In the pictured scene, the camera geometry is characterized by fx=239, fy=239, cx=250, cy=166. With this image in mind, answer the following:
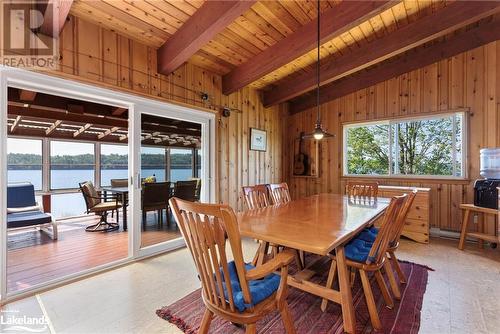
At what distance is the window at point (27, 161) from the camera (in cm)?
570

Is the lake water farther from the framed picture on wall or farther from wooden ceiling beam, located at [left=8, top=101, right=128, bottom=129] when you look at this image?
the framed picture on wall

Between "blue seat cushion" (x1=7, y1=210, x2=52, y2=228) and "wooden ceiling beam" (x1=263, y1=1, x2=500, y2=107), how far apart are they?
455cm

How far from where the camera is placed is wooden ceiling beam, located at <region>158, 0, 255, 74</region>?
2.25m

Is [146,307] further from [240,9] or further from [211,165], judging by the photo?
[240,9]

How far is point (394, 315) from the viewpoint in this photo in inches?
71.9

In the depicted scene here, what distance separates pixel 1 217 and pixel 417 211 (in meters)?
4.91

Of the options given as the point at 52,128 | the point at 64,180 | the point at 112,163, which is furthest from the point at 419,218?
the point at 64,180

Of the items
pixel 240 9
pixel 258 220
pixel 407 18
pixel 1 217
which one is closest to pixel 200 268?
pixel 258 220

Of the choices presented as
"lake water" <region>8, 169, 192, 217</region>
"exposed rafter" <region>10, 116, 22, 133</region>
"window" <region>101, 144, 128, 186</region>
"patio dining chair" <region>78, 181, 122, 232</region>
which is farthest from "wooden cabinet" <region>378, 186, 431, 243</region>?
"exposed rafter" <region>10, 116, 22, 133</region>

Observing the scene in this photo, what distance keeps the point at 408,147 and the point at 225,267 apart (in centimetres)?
437

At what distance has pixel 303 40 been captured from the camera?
2.96 metres

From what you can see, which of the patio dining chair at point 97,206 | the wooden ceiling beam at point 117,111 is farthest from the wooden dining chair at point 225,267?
the wooden ceiling beam at point 117,111

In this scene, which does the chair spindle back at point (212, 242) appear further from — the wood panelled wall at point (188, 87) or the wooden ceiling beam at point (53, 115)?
the wooden ceiling beam at point (53, 115)

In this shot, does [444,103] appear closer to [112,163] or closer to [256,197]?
[256,197]
